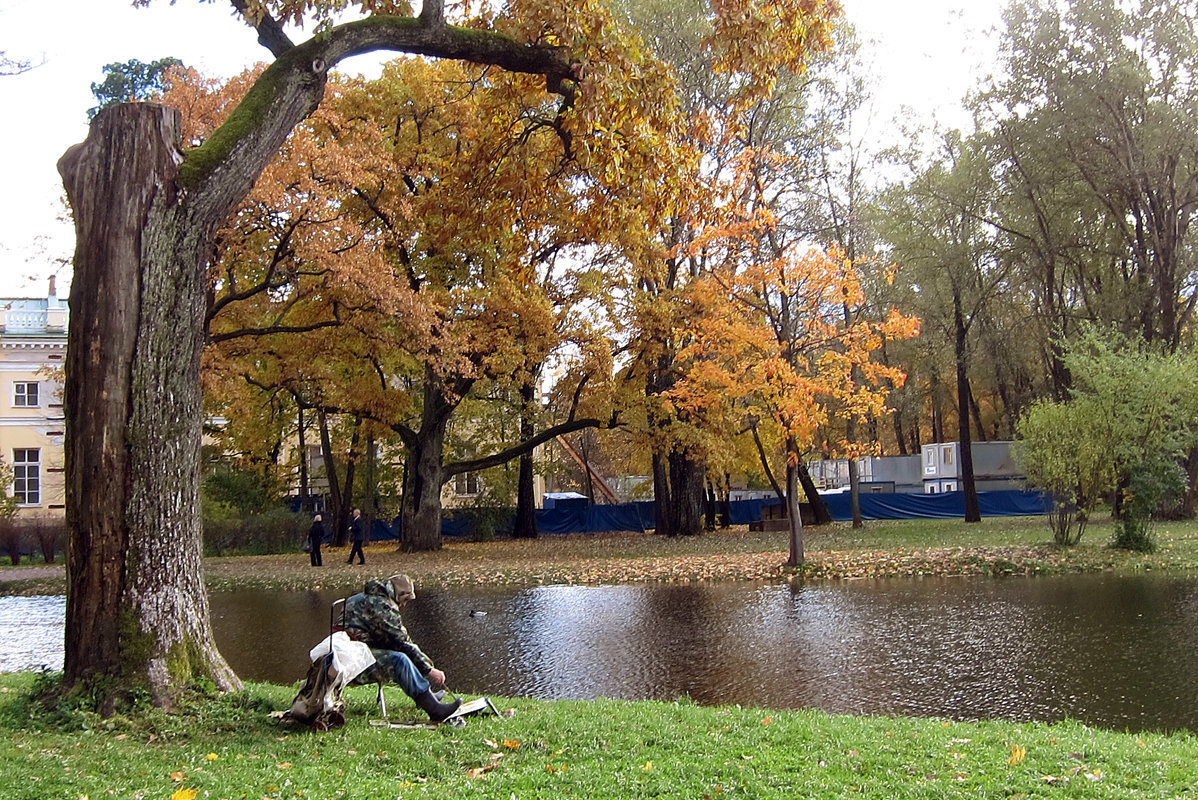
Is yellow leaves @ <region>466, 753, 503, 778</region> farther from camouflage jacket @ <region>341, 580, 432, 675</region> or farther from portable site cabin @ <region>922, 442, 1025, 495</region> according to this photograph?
portable site cabin @ <region>922, 442, 1025, 495</region>

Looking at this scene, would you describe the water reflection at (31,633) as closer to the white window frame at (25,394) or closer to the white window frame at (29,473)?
the white window frame at (29,473)

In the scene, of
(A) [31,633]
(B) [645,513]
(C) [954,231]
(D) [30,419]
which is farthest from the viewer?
(D) [30,419]

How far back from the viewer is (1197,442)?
964 inches

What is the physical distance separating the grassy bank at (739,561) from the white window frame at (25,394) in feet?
66.1

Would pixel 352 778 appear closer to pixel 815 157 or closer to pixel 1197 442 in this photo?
pixel 1197 442

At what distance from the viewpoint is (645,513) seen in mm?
45875

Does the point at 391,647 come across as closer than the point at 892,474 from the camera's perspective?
Yes

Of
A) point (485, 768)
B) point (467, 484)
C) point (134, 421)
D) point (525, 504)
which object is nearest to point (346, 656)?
point (485, 768)

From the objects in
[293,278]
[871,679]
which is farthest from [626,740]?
[293,278]

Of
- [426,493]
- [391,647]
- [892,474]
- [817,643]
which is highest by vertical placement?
[892,474]

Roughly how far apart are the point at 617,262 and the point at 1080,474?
1444cm

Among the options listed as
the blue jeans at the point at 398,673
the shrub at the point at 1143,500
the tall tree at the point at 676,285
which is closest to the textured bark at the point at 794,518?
the tall tree at the point at 676,285

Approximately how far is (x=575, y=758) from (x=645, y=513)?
131 feet

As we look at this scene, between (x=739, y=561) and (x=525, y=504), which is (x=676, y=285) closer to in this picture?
(x=739, y=561)
